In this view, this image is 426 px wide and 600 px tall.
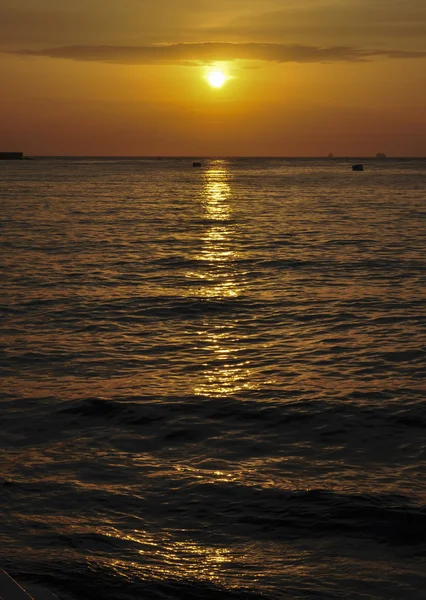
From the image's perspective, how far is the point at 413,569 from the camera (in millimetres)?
9078

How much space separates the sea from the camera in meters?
9.07

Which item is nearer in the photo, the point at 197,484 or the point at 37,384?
the point at 197,484

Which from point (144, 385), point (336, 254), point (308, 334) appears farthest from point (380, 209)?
point (144, 385)

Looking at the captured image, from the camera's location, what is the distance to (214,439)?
13.2 meters

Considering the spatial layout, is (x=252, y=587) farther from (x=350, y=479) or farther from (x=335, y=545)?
(x=350, y=479)

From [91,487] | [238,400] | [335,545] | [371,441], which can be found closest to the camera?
[335,545]

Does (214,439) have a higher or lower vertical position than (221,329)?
lower

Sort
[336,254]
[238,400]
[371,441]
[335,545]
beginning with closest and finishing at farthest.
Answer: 1. [335,545]
2. [371,441]
3. [238,400]
4. [336,254]

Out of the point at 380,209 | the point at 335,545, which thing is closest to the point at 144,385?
the point at 335,545

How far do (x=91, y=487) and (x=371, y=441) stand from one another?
181 inches

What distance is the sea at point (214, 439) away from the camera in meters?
9.07

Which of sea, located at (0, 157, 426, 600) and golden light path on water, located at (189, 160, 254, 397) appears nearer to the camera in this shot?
sea, located at (0, 157, 426, 600)

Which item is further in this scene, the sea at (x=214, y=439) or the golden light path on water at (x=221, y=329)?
the golden light path on water at (x=221, y=329)

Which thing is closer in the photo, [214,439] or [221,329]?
[214,439]
